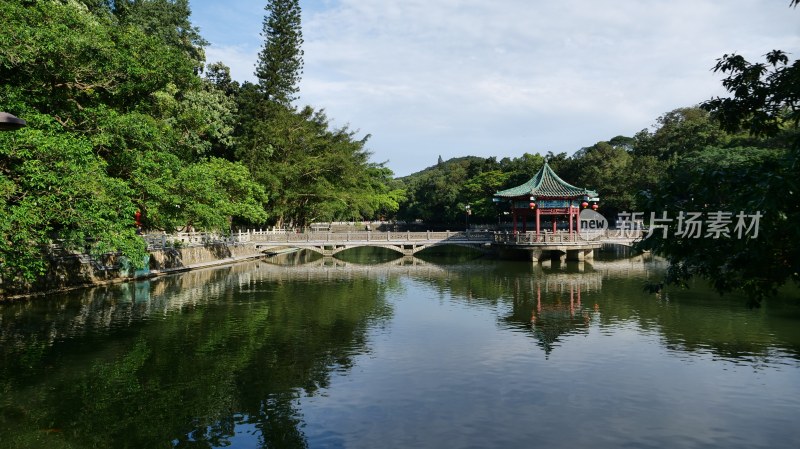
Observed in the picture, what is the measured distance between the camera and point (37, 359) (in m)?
12.4

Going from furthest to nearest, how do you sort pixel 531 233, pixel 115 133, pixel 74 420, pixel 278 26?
pixel 278 26 < pixel 531 233 < pixel 115 133 < pixel 74 420

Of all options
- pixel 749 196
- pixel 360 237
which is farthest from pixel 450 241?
pixel 749 196

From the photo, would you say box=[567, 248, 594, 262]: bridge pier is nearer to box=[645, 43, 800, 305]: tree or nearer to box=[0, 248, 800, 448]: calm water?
box=[0, 248, 800, 448]: calm water

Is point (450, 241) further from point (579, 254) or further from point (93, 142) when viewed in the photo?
point (93, 142)

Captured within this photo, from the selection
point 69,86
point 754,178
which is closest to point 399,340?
point 754,178

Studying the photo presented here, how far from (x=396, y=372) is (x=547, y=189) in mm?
29221

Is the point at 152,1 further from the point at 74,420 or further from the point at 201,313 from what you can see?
the point at 74,420

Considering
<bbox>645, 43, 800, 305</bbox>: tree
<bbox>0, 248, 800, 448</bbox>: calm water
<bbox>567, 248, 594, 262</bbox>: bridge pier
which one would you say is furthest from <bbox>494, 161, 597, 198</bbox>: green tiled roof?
<bbox>645, 43, 800, 305</bbox>: tree

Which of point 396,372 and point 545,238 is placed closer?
point 396,372

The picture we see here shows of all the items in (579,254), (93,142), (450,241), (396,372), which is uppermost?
(93,142)

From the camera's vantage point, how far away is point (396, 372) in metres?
11.8

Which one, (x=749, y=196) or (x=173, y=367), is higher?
(x=749, y=196)

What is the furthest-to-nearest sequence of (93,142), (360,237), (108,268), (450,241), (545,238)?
(450,241) < (360,237) < (545,238) < (108,268) < (93,142)

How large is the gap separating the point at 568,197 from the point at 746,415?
1157 inches
